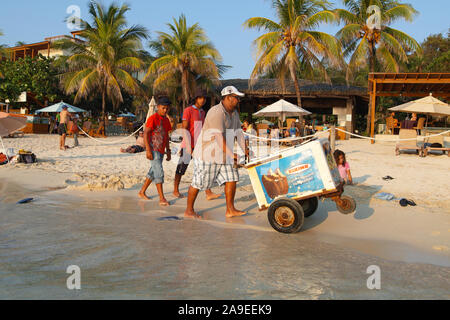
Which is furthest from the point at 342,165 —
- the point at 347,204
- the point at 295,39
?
Result: the point at 295,39

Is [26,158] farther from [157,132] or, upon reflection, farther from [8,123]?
[157,132]

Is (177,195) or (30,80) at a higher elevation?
(30,80)

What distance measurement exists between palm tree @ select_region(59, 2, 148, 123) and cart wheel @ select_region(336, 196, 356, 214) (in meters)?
18.9

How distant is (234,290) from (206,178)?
6.89 feet

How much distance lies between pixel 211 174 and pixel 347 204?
1.71 m

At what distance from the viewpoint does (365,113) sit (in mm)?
30078

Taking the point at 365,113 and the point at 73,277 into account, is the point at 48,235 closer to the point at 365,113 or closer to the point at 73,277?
the point at 73,277

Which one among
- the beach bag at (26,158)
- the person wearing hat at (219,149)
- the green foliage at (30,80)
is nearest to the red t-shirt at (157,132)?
the person wearing hat at (219,149)

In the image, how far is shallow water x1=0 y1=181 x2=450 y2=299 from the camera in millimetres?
2826

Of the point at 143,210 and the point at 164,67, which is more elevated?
the point at 164,67

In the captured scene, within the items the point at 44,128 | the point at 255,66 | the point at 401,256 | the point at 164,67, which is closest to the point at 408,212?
the point at 401,256

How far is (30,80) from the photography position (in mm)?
25266

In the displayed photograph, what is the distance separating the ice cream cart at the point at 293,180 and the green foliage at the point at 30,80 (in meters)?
24.4

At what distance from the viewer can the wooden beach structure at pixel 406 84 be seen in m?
16.9
